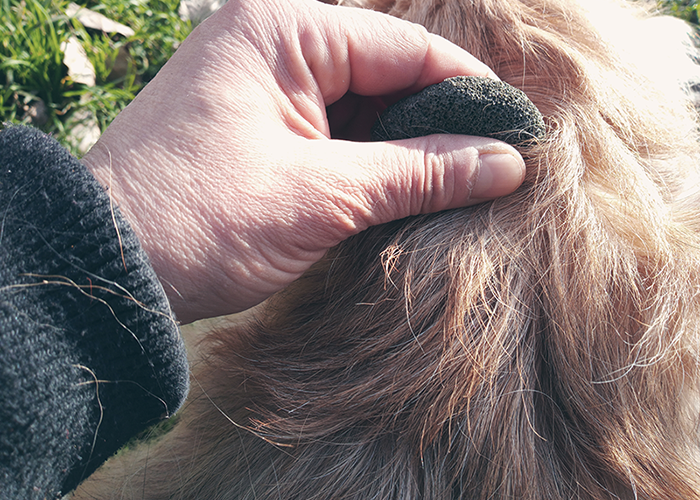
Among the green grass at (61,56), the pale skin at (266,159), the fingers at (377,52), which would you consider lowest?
the green grass at (61,56)

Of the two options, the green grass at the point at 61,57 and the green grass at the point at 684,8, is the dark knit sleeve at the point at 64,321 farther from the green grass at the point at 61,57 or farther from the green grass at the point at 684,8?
the green grass at the point at 684,8

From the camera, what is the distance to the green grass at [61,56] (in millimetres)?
2668

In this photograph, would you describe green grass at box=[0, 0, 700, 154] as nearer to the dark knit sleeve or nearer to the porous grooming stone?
the dark knit sleeve

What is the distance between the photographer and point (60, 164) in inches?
47.1

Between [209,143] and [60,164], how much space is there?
14.4 inches

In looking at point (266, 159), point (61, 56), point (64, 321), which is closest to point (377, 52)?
point (266, 159)

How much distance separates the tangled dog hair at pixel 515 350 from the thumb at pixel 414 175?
0.06 m

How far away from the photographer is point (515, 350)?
1317 millimetres

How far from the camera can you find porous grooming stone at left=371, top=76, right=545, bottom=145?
4.53ft

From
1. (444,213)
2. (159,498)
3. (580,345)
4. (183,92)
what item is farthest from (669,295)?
(159,498)

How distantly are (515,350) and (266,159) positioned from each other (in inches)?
33.6

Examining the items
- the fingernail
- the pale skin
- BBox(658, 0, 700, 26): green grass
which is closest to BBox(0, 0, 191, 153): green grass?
the pale skin

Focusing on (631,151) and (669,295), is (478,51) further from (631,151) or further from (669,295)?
(669,295)

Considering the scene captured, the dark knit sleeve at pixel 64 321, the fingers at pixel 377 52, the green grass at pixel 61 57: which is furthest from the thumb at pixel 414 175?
the green grass at pixel 61 57
